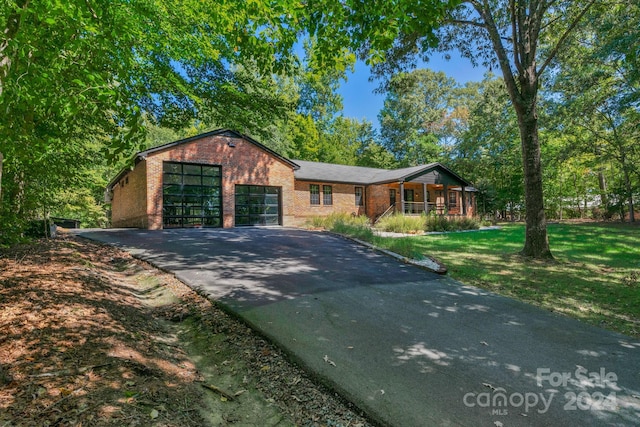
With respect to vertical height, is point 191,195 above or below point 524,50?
below

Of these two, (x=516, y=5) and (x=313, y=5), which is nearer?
(x=313, y=5)

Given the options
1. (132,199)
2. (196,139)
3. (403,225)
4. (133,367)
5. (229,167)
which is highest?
(196,139)

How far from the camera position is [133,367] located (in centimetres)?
267

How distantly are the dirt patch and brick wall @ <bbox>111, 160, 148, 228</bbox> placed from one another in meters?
12.7

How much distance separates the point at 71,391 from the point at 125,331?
1273 mm

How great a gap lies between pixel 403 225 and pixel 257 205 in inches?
343

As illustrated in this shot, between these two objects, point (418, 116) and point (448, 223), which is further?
point (418, 116)

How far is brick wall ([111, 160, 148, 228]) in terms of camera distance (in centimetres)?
1639

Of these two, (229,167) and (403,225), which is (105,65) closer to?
(403,225)

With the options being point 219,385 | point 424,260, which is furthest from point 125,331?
point 424,260

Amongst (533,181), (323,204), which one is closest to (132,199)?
(323,204)

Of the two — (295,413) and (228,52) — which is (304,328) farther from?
(228,52)

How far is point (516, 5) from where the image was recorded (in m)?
8.58

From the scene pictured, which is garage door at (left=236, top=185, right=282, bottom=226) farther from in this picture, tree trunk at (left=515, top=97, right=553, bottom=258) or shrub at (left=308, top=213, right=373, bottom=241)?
tree trunk at (left=515, top=97, right=553, bottom=258)
